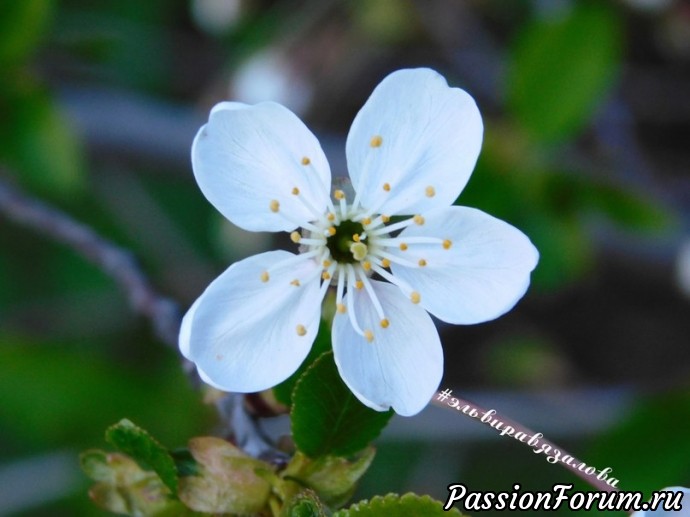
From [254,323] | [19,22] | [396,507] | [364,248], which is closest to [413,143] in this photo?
[364,248]

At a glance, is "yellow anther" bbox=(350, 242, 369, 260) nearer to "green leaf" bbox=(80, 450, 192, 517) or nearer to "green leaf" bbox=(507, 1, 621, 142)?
"green leaf" bbox=(80, 450, 192, 517)

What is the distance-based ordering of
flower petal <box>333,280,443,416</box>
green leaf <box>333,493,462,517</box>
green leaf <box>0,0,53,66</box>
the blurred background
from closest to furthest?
green leaf <box>333,493,462,517</box> < flower petal <box>333,280,443,416</box> < green leaf <box>0,0,53,66</box> < the blurred background

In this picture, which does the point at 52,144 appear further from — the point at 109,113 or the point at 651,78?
the point at 651,78

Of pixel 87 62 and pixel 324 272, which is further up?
pixel 87 62

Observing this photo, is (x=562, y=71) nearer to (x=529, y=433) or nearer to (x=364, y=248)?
(x=364, y=248)

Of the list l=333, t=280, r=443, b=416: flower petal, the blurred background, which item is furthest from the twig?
the blurred background

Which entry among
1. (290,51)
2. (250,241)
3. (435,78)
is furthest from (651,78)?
(435,78)
